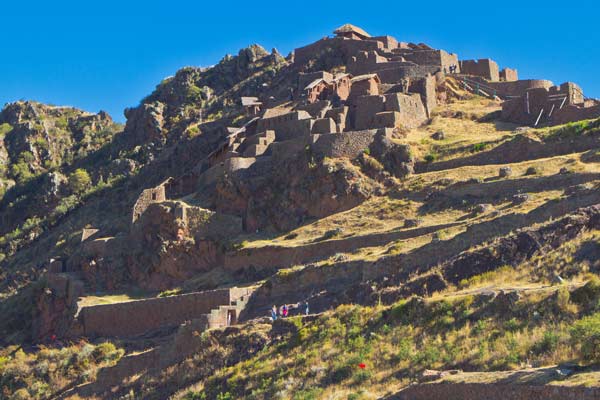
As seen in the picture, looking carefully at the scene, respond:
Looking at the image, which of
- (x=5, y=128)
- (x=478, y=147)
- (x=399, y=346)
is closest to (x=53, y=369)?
(x=399, y=346)

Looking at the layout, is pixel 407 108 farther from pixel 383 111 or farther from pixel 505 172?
pixel 505 172

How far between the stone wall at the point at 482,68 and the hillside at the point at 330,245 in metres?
0.32

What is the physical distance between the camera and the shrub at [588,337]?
18172mm

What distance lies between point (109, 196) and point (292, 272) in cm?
2908

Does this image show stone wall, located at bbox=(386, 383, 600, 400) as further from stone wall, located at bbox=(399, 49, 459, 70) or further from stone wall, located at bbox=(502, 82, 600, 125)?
stone wall, located at bbox=(399, 49, 459, 70)

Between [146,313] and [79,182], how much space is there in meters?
32.1

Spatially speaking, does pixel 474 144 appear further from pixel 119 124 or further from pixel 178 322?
pixel 119 124

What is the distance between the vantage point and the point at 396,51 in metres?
60.3

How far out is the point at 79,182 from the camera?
224 ft

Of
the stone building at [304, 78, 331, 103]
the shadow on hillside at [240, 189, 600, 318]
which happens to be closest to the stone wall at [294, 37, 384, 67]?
the stone building at [304, 78, 331, 103]

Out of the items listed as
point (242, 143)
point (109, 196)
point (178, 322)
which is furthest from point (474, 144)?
point (109, 196)

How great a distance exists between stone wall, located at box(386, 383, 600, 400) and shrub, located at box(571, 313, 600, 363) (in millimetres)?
1815

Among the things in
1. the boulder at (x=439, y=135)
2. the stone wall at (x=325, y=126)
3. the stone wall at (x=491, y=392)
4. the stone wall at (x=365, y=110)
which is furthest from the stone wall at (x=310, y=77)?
the stone wall at (x=491, y=392)

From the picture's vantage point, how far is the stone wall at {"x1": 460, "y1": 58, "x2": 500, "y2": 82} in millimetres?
56000
